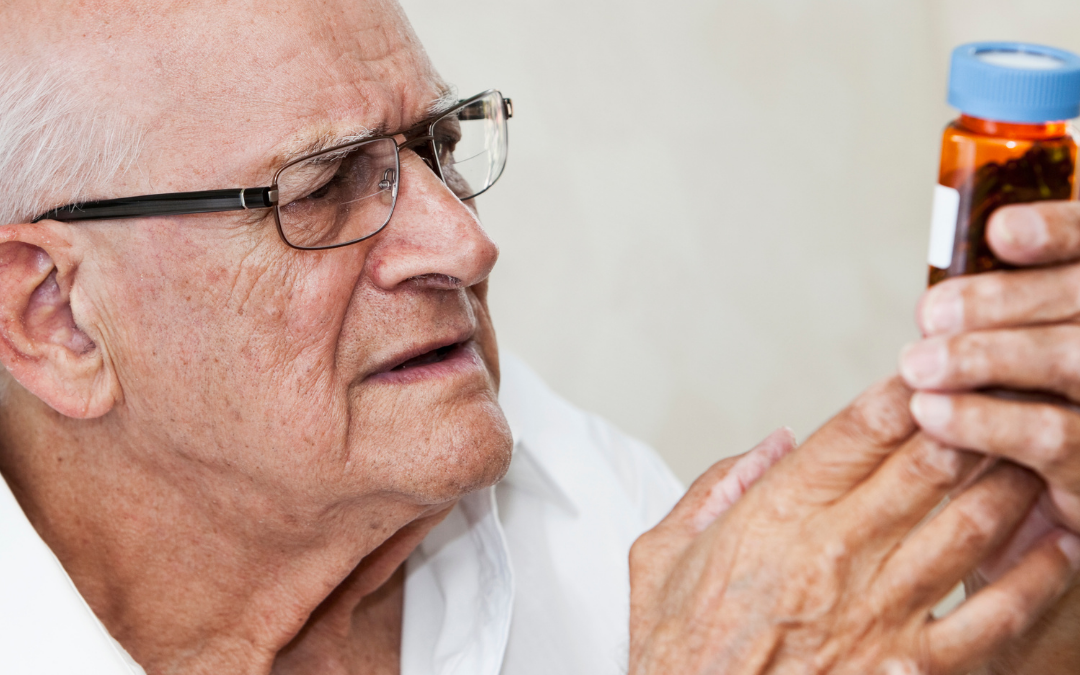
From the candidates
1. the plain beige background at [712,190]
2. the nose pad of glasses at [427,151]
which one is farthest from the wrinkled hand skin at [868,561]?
the plain beige background at [712,190]

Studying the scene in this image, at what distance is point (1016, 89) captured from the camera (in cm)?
81

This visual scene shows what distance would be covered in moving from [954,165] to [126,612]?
124cm

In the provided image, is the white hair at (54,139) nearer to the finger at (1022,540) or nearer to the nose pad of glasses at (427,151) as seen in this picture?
the nose pad of glasses at (427,151)

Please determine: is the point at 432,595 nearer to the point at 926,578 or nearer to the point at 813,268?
the point at 926,578

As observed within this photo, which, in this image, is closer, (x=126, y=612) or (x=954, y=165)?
(x=954, y=165)

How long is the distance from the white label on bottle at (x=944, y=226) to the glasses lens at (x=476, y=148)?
766mm

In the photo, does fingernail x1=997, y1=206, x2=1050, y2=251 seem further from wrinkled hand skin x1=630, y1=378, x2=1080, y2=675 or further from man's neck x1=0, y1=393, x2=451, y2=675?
man's neck x1=0, y1=393, x2=451, y2=675

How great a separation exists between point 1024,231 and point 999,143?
79 mm

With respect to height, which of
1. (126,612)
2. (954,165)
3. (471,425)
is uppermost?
(954,165)

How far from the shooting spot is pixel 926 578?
94cm

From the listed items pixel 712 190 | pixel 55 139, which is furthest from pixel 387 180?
pixel 712 190

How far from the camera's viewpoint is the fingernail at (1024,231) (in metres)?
0.82

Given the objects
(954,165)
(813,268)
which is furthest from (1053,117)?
(813,268)

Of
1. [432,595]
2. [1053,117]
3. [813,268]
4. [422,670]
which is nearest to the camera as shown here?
[1053,117]
